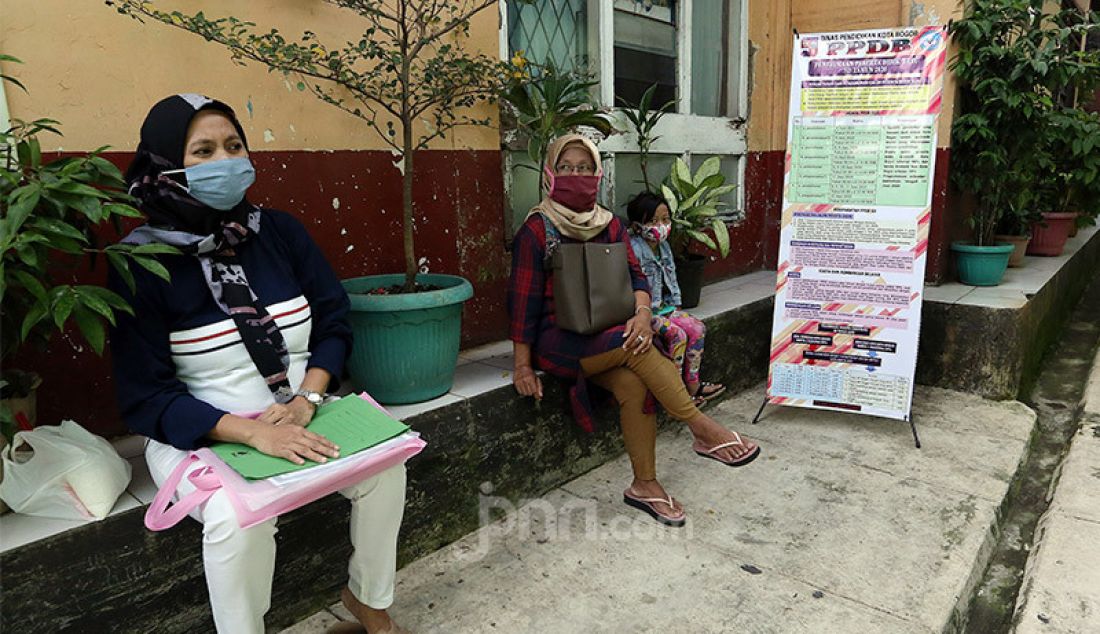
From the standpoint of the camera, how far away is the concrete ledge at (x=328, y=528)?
159cm

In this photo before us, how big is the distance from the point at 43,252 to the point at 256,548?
0.78 meters

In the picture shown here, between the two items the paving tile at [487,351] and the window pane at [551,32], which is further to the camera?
the window pane at [551,32]

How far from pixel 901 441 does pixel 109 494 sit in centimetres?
311

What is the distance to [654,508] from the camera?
2.61 meters

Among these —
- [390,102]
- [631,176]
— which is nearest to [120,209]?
[390,102]

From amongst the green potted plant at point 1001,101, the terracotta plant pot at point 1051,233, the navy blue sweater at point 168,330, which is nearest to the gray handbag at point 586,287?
the navy blue sweater at point 168,330

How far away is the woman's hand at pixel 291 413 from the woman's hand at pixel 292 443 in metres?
0.05

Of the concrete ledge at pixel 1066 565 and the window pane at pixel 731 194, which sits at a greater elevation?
the window pane at pixel 731 194

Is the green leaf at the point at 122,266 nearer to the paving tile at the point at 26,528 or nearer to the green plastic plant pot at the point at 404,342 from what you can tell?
the paving tile at the point at 26,528

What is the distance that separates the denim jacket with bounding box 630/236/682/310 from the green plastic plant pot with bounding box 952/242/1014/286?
7.24ft

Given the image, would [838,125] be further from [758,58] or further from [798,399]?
[758,58]

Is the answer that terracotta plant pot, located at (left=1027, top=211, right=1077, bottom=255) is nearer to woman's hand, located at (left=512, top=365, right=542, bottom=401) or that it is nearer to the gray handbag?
the gray handbag

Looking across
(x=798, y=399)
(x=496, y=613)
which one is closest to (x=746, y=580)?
(x=496, y=613)

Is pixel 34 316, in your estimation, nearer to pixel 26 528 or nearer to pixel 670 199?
pixel 26 528
